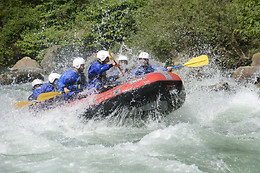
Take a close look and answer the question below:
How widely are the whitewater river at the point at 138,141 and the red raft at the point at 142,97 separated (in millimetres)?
261

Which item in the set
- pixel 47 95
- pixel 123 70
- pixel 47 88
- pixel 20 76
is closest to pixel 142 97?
pixel 123 70

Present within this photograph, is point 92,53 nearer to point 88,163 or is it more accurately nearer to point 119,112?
point 119,112

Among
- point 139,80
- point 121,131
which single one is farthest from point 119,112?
point 139,80

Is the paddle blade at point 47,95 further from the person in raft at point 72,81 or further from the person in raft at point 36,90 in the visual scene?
the person in raft at point 36,90

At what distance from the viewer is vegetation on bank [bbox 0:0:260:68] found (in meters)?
10.2

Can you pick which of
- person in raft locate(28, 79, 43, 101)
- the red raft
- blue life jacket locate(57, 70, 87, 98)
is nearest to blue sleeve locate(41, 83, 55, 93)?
person in raft locate(28, 79, 43, 101)

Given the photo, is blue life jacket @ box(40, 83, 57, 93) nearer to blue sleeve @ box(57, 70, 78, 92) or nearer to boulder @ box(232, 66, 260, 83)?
blue sleeve @ box(57, 70, 78, 92)

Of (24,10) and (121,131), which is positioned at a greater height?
(24,10)

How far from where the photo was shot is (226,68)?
10.4 metres

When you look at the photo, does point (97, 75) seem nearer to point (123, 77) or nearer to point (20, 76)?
point (123, 77)

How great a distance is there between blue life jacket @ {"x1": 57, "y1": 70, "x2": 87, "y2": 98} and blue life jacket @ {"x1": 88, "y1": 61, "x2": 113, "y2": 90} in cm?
24

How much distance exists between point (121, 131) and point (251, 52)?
247 inches

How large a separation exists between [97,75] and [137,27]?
7.08 metres

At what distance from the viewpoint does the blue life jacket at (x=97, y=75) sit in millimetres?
6137
